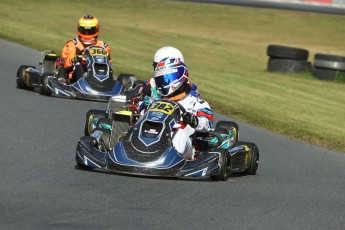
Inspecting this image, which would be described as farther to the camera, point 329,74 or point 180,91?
point 329,74

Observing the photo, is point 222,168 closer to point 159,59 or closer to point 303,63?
point 159,59

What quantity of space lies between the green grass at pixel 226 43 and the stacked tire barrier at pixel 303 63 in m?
0.28

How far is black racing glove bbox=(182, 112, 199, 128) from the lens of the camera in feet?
30.3

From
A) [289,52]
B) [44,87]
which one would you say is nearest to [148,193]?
[44,87]

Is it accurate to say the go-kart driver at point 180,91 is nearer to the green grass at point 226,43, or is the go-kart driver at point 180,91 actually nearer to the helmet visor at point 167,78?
the helmet visor at point 167,78

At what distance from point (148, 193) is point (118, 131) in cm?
167

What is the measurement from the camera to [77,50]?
15.8 meters

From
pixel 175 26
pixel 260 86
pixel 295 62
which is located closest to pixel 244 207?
pixel 260 86

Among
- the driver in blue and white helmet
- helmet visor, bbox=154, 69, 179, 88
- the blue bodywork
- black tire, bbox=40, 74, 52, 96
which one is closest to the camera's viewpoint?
the blue bodywork

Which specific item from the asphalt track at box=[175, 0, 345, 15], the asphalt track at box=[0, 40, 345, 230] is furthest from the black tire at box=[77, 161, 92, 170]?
the asphalt track at box=[175, 0, 345, 15]

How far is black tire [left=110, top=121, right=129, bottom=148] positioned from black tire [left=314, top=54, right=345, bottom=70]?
13.0 metres

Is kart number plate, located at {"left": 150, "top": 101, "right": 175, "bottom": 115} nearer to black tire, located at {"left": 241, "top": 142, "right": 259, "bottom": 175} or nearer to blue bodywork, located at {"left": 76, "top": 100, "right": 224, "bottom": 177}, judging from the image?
blue bodywork, located at {"left": 76, "top": 100, "right": 224, "bottom": 177}

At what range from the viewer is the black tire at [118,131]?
380 inches

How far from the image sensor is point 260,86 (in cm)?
1955
